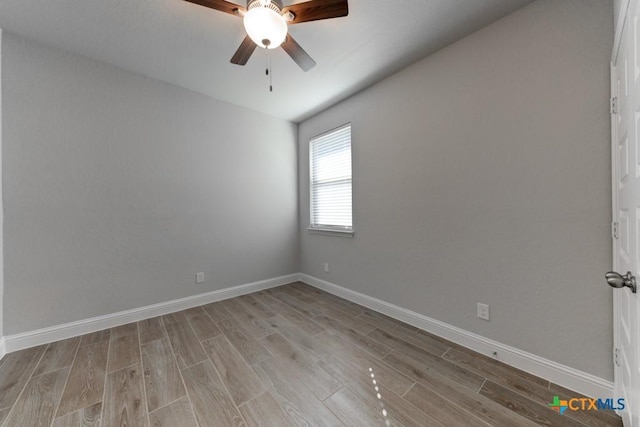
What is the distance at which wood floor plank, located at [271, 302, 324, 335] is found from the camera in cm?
226

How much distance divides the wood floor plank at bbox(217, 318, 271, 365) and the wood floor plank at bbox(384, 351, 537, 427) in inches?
38.9

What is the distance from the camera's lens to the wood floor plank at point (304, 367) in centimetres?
152

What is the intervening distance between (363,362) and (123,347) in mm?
2001

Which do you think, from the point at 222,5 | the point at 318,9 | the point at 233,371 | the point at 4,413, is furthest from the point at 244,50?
the point at 4,413

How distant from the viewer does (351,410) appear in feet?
4.43

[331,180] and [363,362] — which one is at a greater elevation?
[331,180]

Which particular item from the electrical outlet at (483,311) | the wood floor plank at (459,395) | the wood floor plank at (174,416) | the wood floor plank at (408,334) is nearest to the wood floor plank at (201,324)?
the wood floor plank at (174,416)

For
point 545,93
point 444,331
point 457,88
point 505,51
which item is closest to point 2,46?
point 457,88

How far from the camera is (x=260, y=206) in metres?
3.40

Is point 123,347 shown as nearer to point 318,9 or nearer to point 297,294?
point 297,294

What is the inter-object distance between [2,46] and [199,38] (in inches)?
61.4

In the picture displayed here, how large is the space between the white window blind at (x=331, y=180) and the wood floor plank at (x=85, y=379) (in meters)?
2.51

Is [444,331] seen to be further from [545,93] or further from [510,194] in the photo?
[545,93]

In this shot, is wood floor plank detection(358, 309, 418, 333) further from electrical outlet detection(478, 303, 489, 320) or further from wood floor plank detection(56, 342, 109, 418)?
wood floor plank detection(56, 342, 109, 418)
